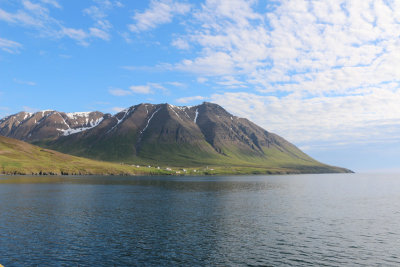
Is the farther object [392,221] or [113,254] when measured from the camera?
[392,221]

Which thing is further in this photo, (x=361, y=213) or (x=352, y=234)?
(x=361, y=213)

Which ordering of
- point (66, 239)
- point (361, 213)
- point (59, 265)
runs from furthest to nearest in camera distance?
point (361, 213), point (66, 239), point (59, 265)

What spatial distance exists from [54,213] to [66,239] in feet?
86.7

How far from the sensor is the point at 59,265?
37594 millimetres

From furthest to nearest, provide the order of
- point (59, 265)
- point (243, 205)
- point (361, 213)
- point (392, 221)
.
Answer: point (243, 205), point (361, 213), point (392, 221), point (59, 265)

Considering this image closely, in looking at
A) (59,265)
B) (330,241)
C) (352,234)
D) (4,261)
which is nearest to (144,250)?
(59,265)

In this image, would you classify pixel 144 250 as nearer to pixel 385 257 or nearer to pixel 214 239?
pixel 214 239

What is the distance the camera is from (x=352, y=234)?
56125 mm

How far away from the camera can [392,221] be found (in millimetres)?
69188

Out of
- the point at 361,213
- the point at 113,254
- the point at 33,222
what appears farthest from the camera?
the point at 361,213

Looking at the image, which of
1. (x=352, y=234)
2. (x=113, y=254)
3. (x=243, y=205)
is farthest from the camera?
(x=243, y=205)

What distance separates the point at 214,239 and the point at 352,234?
86.4 ft

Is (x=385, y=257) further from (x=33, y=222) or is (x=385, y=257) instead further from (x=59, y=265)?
(x=33, y=222)

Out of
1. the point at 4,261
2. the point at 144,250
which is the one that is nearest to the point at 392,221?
the point at 144,250
